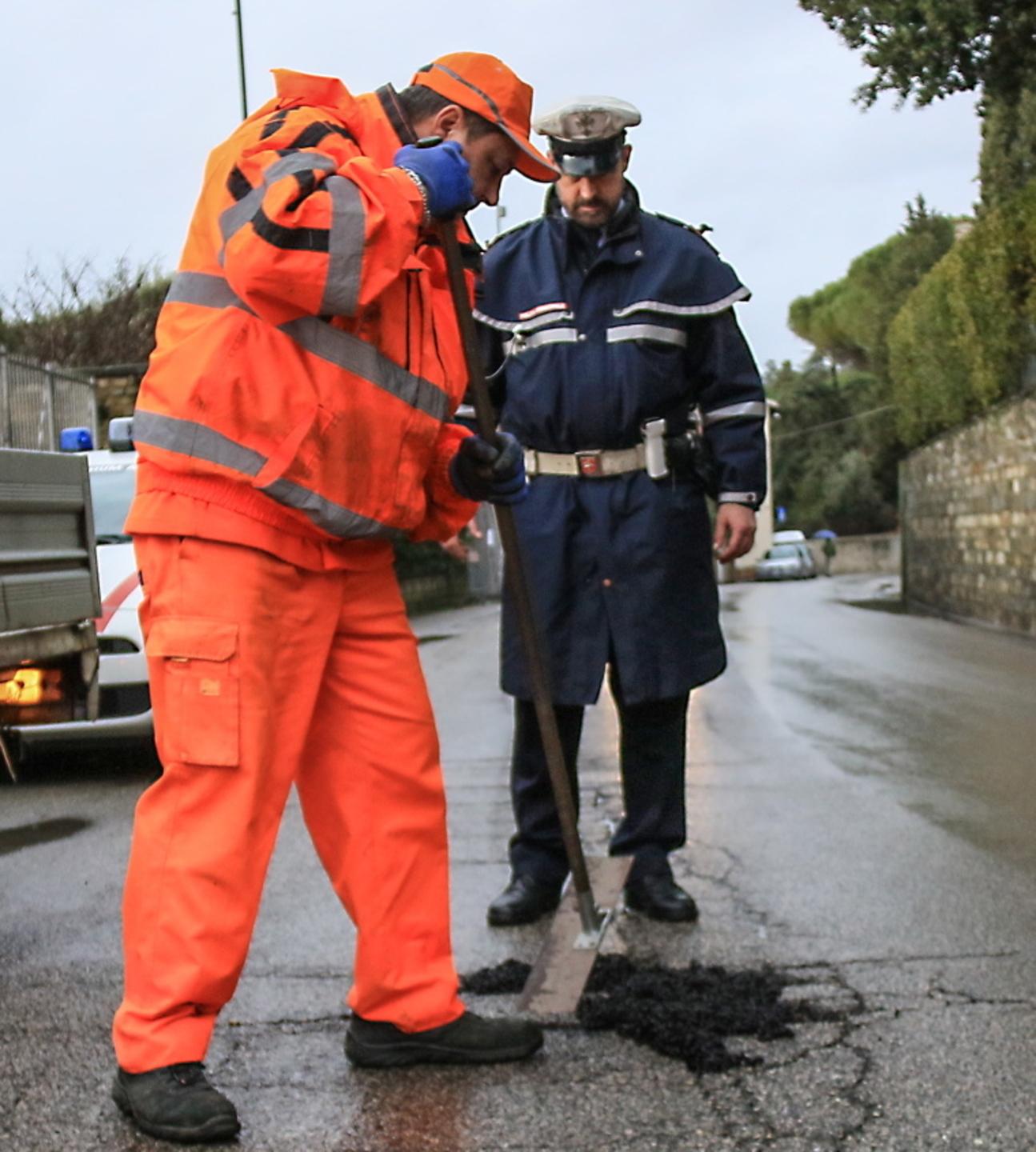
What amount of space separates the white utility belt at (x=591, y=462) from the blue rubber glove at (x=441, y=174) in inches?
62.5

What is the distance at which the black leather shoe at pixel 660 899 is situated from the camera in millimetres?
4742

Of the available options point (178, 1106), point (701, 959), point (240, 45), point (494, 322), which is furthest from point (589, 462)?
point (240, 45)

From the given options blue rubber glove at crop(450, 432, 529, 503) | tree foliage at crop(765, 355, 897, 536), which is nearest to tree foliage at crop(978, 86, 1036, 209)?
blue rubber glove at crop(450, 432, 529, 503)

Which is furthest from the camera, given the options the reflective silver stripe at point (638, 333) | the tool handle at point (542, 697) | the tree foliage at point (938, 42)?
the tree foliage at point (938, 42)

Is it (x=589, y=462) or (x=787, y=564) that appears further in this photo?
(x=787, y=564)

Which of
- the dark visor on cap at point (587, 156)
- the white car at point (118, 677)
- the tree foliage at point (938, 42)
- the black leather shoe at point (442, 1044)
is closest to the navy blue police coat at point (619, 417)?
the dark visor on cap at point (587, 156)

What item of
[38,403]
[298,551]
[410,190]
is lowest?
[298,551]

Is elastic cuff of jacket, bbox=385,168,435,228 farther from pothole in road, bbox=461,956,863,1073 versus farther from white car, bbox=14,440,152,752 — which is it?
white car, bbox=14,440,152,752

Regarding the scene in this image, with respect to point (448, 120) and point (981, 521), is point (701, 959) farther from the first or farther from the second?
point (981, 521)

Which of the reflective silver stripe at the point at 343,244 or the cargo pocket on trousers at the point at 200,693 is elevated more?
the reflective silver stripe at the point at 343,244

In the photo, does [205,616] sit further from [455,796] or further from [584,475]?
[455,796]

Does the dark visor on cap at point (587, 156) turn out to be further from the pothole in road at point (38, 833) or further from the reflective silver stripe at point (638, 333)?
the pothole in road at point (38, 833)

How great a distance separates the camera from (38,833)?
6621 millimetres

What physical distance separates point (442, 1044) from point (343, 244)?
1.58 meters
